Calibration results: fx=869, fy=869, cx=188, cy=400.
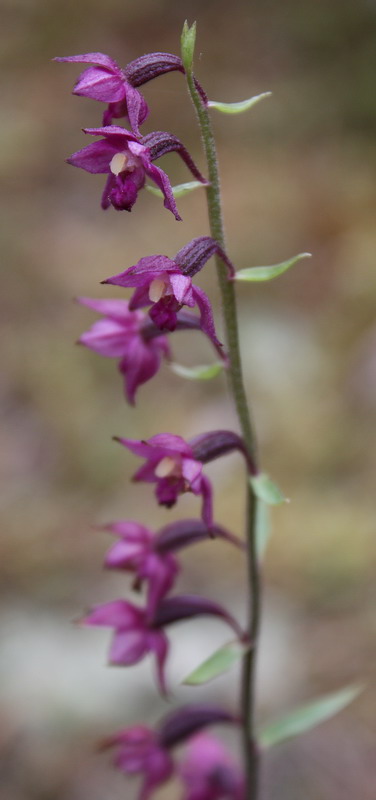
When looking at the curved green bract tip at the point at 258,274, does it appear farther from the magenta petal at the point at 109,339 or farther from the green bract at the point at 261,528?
the green bract at the point at 261,528

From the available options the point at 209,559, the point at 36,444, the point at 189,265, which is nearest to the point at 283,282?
the point at 36,444

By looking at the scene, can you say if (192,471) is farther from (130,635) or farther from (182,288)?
(130,635)

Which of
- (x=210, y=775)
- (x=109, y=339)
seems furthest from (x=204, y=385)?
(x=109, y=339)

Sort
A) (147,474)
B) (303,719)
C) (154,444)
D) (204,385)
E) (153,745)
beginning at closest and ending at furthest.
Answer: (154,444), (147,474), (303,719), (153,745), (204,385)

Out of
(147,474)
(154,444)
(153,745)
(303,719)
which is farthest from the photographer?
(153,745)

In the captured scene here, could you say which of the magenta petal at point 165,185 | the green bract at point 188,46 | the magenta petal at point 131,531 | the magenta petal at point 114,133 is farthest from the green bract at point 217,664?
the green bract at point 188,46

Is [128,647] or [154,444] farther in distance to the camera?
[128,647]
